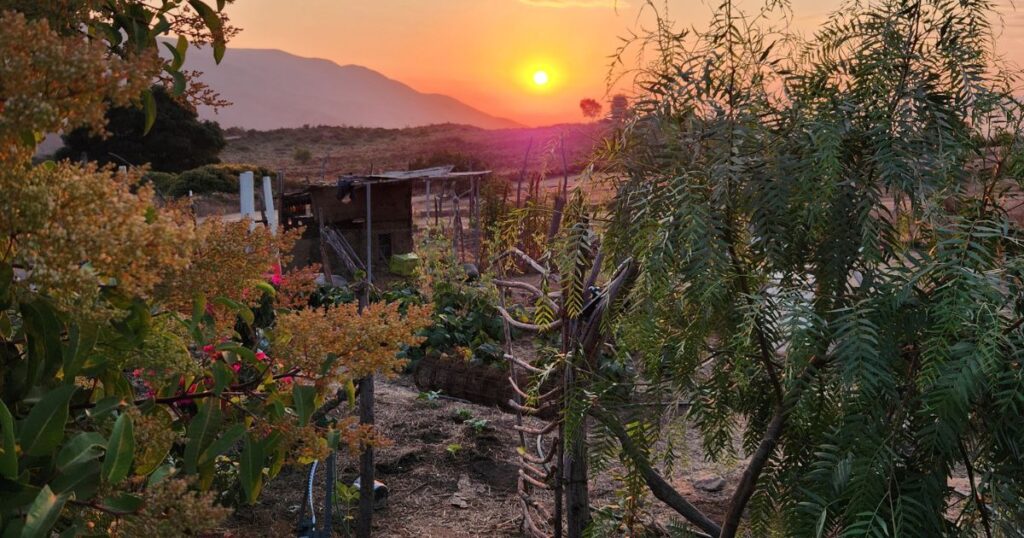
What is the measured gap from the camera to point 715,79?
6.68 ft

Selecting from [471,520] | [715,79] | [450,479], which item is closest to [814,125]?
[715,79]

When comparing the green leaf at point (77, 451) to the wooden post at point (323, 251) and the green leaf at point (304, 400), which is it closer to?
the green leaf at point (304, 400)

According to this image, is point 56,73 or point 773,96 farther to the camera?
point 773,96

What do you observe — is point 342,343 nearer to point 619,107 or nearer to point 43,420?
point 43,420

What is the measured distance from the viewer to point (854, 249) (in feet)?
6.20

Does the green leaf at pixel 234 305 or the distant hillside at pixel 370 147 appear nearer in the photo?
the green leaf at pixel 234 305

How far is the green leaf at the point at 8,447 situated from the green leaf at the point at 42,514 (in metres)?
0.04

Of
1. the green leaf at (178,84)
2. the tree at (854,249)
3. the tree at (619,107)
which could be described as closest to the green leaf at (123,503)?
the green leaf at (178,84)

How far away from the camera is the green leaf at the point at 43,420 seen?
3.30 ft

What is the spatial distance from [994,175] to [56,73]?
175 centimetres

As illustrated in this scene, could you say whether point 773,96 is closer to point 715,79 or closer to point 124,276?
point 715,79

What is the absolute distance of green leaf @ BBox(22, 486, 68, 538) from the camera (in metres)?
→ 0.91

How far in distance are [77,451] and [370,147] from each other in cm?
4492

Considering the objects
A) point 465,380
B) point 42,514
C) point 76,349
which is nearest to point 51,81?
point 76,349
